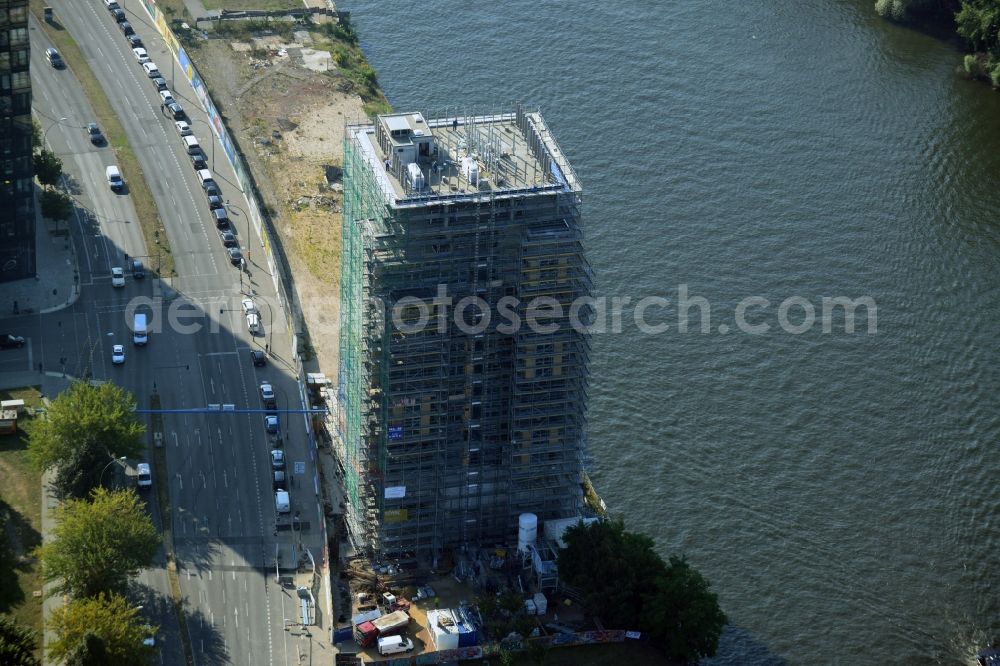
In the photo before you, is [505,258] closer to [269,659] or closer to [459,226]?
[459,226]

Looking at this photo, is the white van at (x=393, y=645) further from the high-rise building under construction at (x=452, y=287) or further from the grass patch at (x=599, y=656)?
the high-rise building under construction at (x=452, y=287)

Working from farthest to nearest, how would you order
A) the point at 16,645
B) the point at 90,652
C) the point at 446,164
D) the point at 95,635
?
the point at 446,164 < the point at 95,635 < the point at 90,652 < the point at 16,645

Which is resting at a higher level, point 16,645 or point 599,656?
point 16,645

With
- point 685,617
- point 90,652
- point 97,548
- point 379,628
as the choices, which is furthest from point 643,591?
point 90,652

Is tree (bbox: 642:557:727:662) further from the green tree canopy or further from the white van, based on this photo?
the white van

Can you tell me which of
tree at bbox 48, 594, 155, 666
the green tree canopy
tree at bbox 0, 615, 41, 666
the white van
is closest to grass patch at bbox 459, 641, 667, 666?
the green tree canopy

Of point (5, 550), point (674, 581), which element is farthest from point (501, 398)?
point (5, 550)

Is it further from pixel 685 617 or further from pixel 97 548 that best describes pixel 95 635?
pixel 685 617
